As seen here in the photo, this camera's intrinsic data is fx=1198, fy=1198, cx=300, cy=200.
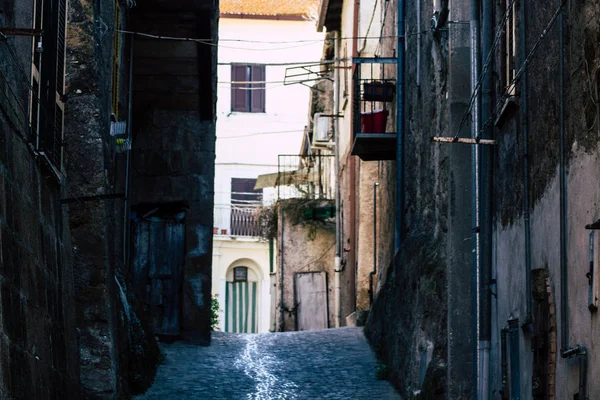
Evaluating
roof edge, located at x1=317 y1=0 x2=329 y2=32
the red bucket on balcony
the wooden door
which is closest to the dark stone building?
the red bucket on balcony

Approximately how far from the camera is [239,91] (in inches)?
1537

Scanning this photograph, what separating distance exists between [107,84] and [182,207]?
254 inches

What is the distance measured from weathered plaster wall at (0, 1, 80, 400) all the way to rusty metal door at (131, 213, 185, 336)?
8.32 meters

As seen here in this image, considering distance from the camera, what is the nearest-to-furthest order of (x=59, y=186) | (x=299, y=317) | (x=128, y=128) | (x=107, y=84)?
(x=59, y=186) → (x=107, y=84) → (x=128, y=128) → (x=299, y=317)

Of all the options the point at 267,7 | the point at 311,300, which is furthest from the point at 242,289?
the point at 311,300

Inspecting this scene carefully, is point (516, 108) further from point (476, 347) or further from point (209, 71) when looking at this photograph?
point (209, 71)

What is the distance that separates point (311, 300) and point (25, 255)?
18.9 meters

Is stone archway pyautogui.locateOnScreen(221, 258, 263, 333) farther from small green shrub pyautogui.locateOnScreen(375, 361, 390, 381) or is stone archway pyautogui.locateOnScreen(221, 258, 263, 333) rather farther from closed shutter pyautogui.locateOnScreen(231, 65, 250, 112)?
small green shrub pyautogui.locateOnScreen(375, 361, 390, 381)

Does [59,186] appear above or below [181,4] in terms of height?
below

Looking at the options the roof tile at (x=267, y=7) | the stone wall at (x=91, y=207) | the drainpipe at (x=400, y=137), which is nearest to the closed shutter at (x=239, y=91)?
the roof tile at (x=267, y=7)

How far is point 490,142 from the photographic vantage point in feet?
34.3

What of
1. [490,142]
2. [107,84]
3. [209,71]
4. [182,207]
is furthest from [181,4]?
[490,142]

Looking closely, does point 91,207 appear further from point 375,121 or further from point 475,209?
point 375,121

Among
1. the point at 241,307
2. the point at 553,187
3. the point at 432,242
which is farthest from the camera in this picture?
the point at 241,307
